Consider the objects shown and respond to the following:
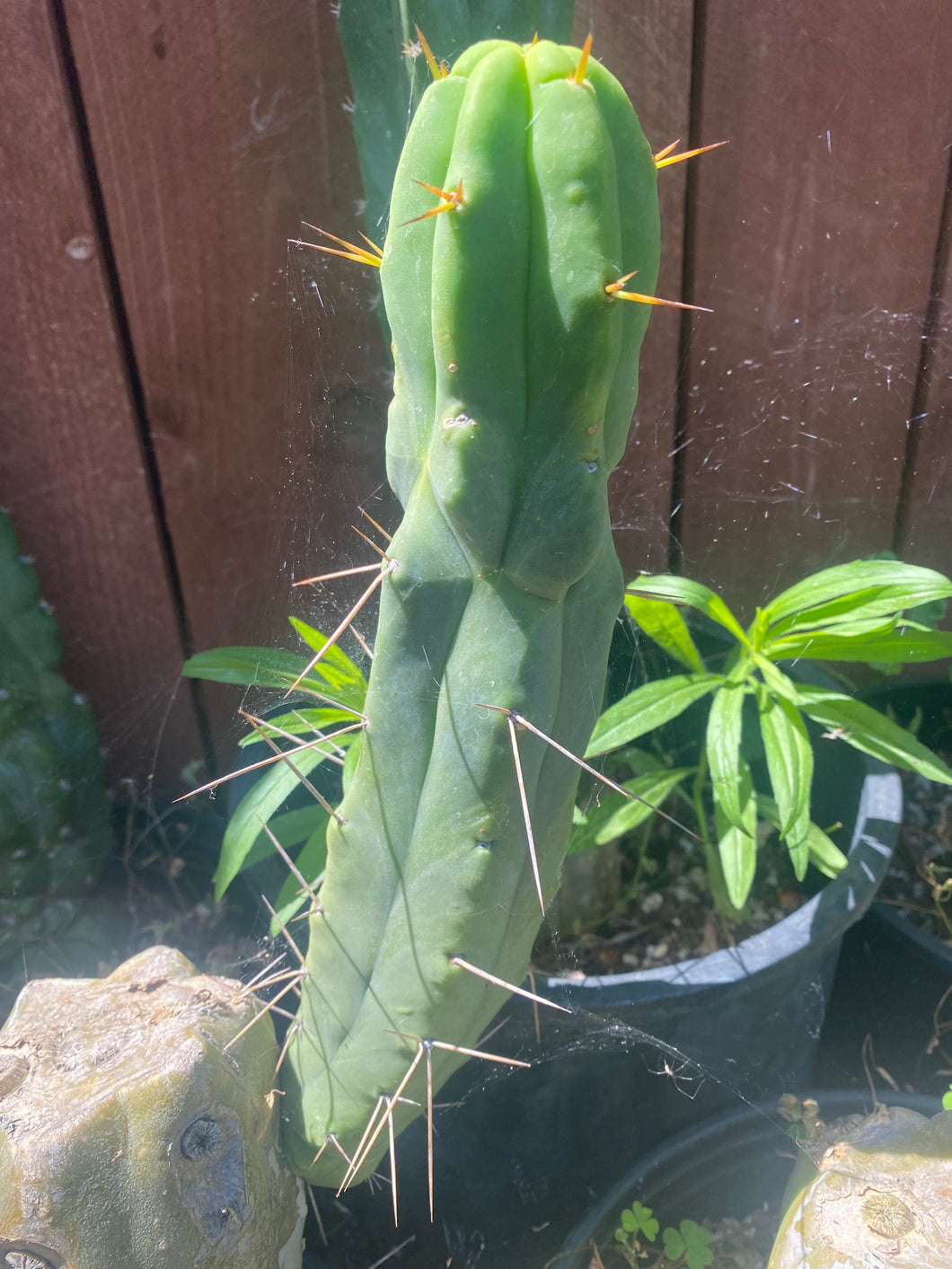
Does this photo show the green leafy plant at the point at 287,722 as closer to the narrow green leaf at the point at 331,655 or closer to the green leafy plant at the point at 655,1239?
the narrow green leaf at the point at 331,655

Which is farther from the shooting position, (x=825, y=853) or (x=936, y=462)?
(x=936, y=462)

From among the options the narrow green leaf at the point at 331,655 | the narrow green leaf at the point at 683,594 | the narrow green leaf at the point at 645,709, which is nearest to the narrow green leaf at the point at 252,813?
the narrow green leaf at the point at 331,655

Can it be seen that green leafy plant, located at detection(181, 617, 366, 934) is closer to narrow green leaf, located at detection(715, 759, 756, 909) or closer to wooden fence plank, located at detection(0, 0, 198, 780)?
wooden fence plank, located at detection(0, 0, 198, 780)

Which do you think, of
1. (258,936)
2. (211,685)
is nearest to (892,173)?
(211,685)

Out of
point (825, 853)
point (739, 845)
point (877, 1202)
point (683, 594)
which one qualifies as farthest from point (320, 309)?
point (877, 1202)

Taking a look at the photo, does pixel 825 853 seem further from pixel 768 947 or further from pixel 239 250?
pixel 239 250

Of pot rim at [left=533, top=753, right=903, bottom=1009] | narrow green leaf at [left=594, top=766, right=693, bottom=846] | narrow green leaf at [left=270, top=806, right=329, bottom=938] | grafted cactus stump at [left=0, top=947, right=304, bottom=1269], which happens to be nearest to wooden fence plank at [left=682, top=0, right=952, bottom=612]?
narrow green leaf at [left=594, top=766, right=693, bottom=846]
